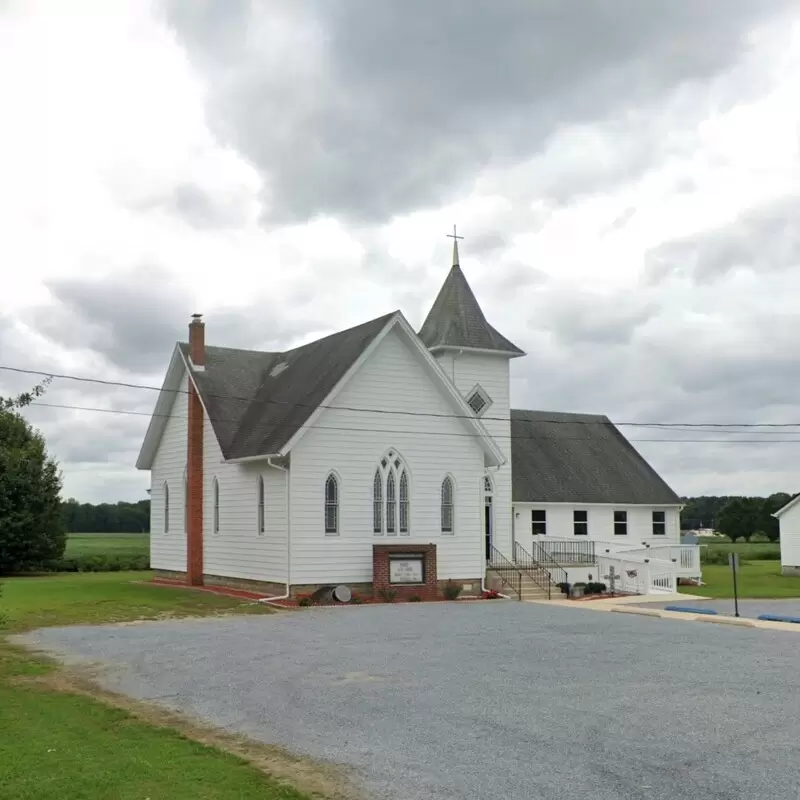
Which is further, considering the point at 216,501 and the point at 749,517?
the point at 749,517

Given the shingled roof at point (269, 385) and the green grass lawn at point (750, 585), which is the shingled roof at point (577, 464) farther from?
the shingled roof at point (269, 385)

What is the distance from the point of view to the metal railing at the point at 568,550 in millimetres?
37469

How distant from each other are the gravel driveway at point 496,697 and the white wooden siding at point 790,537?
31.3 metres

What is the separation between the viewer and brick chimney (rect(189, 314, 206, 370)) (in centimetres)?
3588

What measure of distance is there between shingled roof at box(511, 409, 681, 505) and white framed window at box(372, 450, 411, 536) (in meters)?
10.1

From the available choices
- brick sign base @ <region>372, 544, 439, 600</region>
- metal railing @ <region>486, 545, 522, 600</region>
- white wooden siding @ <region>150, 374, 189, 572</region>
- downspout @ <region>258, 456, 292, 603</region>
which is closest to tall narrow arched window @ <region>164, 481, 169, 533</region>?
white wooden siding @ <region>150, 374, 189, 572</region>

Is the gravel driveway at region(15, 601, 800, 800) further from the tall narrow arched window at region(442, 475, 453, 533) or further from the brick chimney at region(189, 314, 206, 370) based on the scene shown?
the brick chimney at region(189, 314, 206, 370)

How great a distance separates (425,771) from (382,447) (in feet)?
70.0

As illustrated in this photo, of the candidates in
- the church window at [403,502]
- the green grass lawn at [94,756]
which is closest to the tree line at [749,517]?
the church window at [403,502]

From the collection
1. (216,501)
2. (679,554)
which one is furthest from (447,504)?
(679,554)

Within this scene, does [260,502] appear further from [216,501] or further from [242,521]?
[216,501]

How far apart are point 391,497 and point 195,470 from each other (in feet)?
27.0

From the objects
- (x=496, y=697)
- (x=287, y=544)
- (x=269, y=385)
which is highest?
(x=269, y=385)

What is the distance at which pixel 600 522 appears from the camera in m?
42.7
